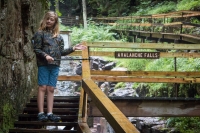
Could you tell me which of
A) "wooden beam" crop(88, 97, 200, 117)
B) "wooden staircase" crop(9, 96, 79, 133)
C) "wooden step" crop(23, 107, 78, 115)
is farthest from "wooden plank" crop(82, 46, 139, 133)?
"wooden beam" crop(88, 97, 200, 117)

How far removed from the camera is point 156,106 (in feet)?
19.4

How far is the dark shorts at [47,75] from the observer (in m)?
3.86

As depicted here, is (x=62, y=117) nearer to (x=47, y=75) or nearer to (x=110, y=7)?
(x=47, y=75)

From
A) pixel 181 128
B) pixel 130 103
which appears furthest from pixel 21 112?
pixel 181 128

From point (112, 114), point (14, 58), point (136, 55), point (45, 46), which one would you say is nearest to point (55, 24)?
point (45, 46)

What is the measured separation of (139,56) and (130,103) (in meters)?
1.11

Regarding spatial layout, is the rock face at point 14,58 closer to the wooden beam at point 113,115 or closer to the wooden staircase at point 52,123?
the wooden staircase at point 52,123

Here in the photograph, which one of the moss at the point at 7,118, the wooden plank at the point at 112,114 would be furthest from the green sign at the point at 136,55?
the wooden plank at the point at 112,114

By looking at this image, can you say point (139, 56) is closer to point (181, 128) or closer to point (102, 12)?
point (181, 128)

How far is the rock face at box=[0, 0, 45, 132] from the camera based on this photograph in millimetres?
3730

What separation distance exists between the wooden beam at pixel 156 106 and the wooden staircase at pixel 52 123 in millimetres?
1090

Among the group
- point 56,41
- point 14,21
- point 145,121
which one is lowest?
point 145,121

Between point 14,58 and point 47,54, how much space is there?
2.18ft

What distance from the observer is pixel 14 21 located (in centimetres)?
407
